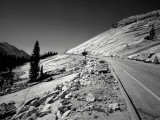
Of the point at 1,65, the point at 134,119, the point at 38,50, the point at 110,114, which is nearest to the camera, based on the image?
the point at 134,119

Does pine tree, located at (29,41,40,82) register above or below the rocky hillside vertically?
below

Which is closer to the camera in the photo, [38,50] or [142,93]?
[142,93]

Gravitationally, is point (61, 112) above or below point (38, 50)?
below

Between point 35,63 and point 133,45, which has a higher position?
point 133,45

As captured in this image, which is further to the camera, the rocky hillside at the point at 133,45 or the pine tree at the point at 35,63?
the pine tree at the point at 35,63

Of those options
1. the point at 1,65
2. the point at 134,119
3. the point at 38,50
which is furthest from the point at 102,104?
the point at 1,65

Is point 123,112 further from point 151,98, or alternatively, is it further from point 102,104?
point 151,98

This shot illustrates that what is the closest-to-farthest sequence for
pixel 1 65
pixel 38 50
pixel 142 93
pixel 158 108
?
pixel 158 108
pixel 142 93
pixel 38 50
pixel 1 65

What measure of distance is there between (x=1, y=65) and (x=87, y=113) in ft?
306

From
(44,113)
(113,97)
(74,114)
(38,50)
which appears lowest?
(44,113)

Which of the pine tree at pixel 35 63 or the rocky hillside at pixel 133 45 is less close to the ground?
the rocky hillside at pixel 133 45

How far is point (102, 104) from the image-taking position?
4.08 metres

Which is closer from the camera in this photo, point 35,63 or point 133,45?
point 35,63

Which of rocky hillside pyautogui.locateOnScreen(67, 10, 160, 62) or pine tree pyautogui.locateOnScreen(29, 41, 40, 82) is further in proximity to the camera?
pine tree pyautogui.locateOnScreen(29, 41, 40, 82)
